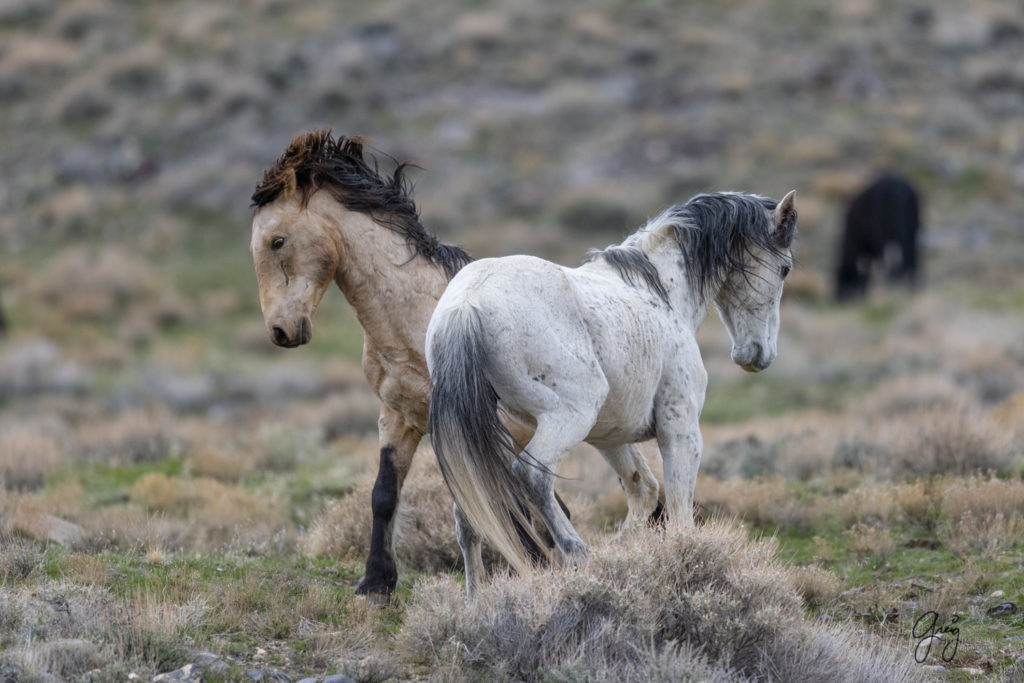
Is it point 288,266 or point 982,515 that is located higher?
point 288,266

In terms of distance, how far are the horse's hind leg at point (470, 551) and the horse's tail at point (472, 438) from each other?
40 cm

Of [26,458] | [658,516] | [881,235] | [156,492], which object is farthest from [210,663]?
[881,235]

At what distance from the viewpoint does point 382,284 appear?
589cm

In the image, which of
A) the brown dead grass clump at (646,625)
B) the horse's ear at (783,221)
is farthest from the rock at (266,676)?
the horse's ear at (783,221)

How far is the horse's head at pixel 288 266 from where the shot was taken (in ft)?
18.3

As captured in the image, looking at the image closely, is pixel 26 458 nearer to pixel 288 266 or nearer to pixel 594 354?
pixel 288 266

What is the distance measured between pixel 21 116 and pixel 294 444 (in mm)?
21334

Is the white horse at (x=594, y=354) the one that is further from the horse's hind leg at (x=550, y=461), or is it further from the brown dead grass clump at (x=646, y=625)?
the brown dead grass clump at (x=646, y=625)

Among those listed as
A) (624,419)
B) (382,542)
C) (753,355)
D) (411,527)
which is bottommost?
(411,527)

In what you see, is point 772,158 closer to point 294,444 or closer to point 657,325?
point 294,444

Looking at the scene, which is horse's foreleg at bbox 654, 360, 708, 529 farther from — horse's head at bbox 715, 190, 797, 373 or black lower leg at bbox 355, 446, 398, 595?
black lower leg at bbox 355, 446, 398, 595

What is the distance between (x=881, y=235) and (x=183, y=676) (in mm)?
18951

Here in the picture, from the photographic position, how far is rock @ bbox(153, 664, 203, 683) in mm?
4363

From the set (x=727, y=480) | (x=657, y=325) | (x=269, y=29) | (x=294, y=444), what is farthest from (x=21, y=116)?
(x=657, y=325)
